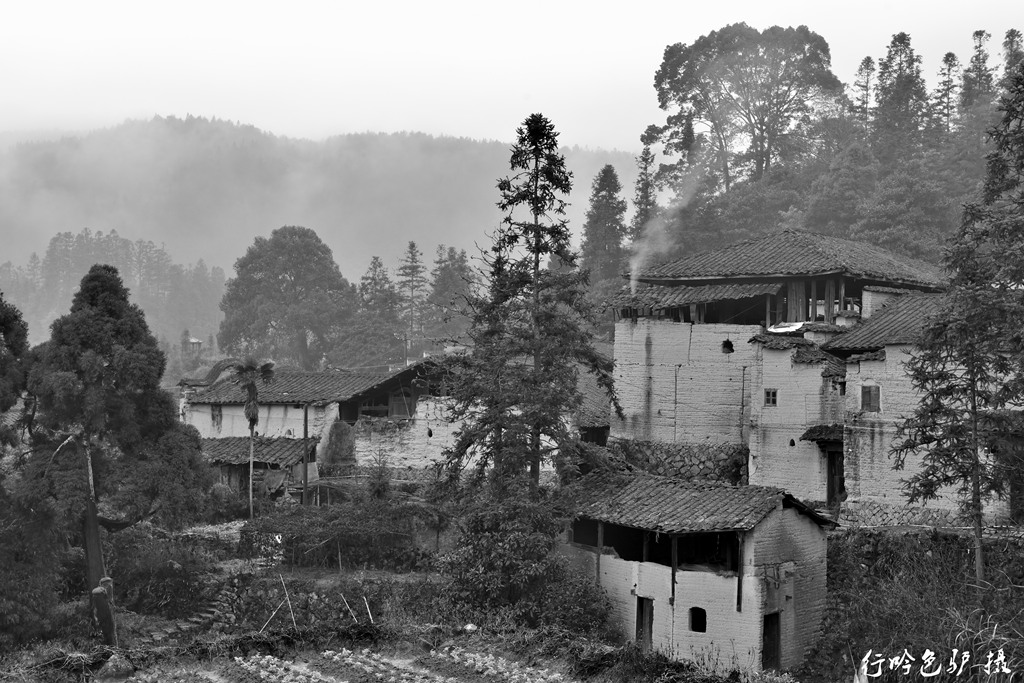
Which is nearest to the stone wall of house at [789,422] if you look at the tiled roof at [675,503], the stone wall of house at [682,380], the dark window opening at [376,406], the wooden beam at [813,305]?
the stone wall of house at [682,380]

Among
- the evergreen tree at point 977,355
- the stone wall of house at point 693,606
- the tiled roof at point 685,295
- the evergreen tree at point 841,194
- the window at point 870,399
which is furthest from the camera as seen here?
the evergreen tree at point 841,194

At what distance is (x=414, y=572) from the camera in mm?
24766

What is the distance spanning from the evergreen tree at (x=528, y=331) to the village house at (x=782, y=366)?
386 cm

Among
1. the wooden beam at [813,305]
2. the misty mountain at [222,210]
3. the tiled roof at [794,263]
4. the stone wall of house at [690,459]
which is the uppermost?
the misty mountain at [222,210]

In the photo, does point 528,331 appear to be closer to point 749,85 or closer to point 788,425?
point 788,425

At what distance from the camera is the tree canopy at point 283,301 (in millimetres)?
55688

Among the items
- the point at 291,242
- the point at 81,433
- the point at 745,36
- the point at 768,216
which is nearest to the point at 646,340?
the point at 81,433

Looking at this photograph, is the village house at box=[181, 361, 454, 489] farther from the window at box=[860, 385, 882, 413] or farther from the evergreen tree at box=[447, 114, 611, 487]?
the window at box=[860, 385, 882, 413]

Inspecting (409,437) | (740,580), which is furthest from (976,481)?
A: (409,437)

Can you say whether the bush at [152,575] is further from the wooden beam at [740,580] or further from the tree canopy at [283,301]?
the tree canopy at [283,301]

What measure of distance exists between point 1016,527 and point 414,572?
40.4ft

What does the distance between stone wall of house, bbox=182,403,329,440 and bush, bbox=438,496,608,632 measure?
1179cm

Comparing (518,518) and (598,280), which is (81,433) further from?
(598,280)

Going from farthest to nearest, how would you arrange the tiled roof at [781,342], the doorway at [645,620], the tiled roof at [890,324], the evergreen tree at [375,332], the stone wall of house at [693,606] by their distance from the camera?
the evergreen tree at [375,332] < the tiled roof at [781,342] < the tiled roof at [890,324] < the doorway at [645,620] < the stone wall of house at [693,606]
